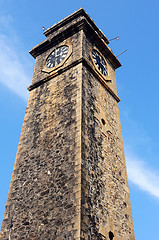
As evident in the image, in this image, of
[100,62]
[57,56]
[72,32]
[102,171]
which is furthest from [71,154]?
[72,32]

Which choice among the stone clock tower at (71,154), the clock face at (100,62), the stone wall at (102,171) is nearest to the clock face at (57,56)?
the stone clock tower at (71,154)

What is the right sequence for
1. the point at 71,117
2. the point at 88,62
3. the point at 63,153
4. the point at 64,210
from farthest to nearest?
the point at 88,62 < the point at 71,117 < the point at 63,153 < the point at 64,210

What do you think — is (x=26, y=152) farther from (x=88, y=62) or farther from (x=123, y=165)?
(x=88, y=62)

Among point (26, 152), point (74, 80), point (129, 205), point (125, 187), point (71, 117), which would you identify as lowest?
point (129, 205)

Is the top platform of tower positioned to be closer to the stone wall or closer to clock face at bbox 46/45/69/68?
clock face at bbox 46/45/69/68

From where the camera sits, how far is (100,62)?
1429 cm

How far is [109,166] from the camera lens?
10844 mm

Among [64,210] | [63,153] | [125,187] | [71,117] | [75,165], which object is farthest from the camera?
[125,187]

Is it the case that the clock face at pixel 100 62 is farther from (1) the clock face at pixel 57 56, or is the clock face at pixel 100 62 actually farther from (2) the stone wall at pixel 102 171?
(1) the clock face at pixel 57 56

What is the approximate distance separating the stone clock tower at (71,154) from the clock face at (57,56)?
21 millimetres

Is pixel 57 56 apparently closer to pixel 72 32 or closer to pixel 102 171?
pixel 72 32

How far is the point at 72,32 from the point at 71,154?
24.4ft

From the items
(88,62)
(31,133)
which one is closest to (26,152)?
(31,133)

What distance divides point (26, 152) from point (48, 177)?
6.71 ft
